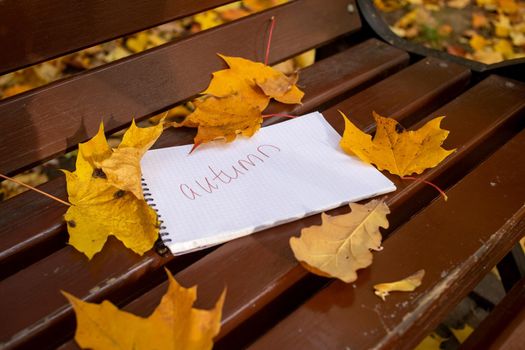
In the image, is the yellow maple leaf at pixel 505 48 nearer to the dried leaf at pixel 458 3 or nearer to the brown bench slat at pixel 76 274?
the dried leaf at pixel 458 3

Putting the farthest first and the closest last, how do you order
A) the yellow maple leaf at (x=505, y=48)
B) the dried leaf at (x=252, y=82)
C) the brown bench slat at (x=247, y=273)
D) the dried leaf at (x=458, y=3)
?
the dried leaf at (x=458, y=3) < the yellow maple leaf at (x=505, y=48) < the dried leaf at (x=252, y=82) < the brown bench slat at (x=247, y=273)

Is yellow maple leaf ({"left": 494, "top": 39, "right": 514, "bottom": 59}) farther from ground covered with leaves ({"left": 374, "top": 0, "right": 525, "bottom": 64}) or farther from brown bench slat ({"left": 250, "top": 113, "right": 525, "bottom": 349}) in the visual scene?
brown bench slat ({"left": 250, "top": 113, "right": 525, "bottom": 349})

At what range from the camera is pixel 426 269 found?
1.03m

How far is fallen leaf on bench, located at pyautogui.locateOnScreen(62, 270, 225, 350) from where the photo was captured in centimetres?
84

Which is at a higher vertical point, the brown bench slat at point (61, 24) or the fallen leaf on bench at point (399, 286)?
the brown bench slat at point (61, 24)

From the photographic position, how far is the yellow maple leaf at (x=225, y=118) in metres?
1.32

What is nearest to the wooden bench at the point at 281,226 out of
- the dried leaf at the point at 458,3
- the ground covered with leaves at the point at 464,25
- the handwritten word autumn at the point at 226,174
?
the handwritten word autumn at the point at 226,174

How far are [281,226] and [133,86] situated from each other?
63 cm

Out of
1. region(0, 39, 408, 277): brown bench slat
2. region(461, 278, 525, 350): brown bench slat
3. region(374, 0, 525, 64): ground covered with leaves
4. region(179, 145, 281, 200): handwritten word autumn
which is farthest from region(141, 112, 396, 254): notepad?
region(374, 0, 525, 64): ground covered with leaves

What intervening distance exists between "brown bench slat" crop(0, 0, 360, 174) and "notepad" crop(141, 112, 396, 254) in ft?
0.74

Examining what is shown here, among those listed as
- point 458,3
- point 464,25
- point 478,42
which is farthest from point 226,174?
point 458,3

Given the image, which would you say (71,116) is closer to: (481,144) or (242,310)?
(242,310)

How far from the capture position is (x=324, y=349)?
886 millimetres

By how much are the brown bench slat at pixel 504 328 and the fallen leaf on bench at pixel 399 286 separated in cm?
16
